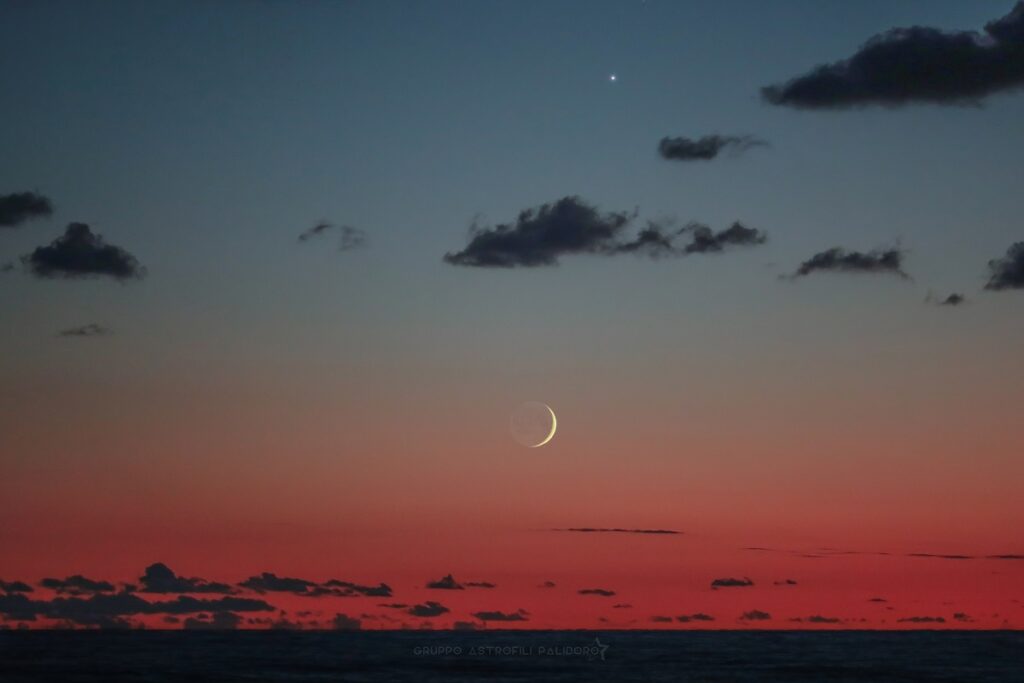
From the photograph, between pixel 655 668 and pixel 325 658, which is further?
pixel 325 658

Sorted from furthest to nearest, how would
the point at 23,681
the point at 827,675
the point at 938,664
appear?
the point at 938,664, the point at 827,675, the point at 23,681

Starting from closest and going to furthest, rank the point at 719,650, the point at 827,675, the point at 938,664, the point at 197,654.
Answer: the point at 827,675
the point at 938,664
the point at 197,654
the point at 719,650

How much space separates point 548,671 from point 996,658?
7125 cm

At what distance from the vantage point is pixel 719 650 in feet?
619

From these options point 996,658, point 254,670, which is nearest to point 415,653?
point 254,670

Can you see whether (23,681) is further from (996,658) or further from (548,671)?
(996,658)

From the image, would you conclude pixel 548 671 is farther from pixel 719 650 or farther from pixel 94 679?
pixel 719 650

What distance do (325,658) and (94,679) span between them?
145 ft

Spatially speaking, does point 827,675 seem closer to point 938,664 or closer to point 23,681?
point 938,664

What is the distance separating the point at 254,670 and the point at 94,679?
753 inches

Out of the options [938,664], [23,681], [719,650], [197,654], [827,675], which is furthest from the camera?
[719,650]

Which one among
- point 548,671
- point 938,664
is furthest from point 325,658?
point 938,664

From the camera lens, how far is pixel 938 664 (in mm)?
158875

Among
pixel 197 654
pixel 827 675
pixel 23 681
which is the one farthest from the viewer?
pixel 197 654
